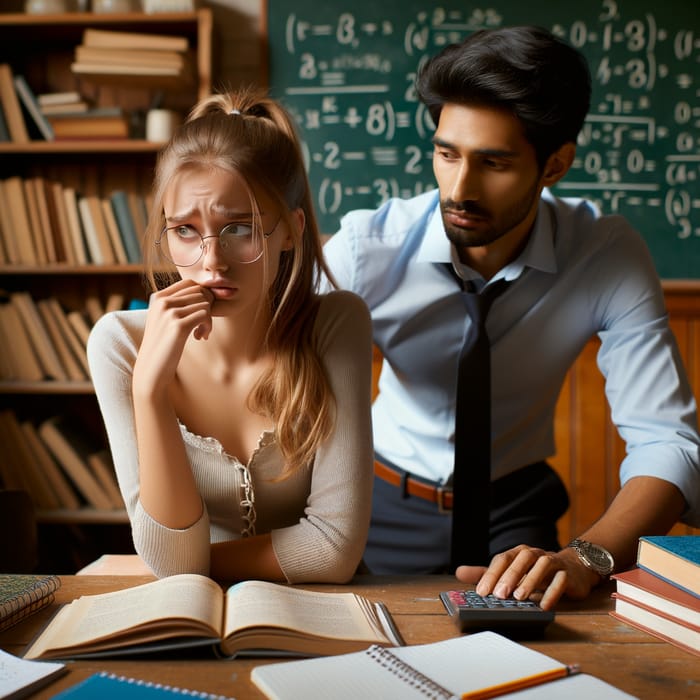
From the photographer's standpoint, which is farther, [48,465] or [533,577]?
[48,465]

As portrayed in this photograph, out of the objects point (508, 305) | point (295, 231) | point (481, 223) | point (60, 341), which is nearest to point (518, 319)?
point (508, 305)

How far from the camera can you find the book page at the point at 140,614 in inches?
32.9

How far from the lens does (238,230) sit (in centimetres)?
121

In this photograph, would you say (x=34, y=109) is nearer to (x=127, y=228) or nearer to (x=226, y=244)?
(x=127, y=228)

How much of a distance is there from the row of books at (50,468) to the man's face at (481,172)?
6.12ft

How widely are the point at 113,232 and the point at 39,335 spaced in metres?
0.47

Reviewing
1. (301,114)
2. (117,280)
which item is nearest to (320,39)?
(301,114)

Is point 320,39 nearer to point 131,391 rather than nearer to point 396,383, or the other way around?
point 396,383

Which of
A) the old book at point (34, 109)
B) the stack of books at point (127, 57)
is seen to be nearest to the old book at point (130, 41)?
the stack of books at point (127, 57)

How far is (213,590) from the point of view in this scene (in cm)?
98

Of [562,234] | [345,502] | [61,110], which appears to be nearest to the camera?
[345,502]

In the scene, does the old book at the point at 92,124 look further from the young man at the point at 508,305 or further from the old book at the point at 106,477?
the young man at the point at 508,305

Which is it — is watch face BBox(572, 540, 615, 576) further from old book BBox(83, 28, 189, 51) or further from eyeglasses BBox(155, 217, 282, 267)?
old book BBox(83, 28, 189, 51)

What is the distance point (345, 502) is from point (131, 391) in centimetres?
38
